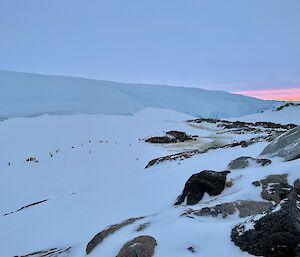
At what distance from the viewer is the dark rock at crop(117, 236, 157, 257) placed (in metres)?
4.46

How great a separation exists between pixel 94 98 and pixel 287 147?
3510cm

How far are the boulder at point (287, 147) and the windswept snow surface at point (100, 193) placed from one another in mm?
486

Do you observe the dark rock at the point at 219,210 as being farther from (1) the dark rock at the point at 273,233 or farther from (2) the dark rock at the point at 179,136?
(2) the dark rock at the point at 179,136

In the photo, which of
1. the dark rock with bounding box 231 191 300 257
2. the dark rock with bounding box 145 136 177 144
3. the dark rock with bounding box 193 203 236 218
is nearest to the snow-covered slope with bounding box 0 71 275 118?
the dark rock with bounding box 145 136 177 144

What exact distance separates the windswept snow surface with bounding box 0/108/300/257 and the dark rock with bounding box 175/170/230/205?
0.60 feet

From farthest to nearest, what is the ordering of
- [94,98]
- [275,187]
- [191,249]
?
[94,98] → [275,187] → [191,249]

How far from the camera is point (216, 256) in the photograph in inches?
162

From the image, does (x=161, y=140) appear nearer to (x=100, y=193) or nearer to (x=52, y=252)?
(x=100, y=193)

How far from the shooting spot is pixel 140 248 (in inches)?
177

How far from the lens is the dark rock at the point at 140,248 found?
4.46 m

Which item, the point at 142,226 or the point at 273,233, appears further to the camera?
the point at 142,226

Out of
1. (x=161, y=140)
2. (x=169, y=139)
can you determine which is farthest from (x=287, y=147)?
(x=169, y=139)

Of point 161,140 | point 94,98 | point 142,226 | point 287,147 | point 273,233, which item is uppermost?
point 94,98

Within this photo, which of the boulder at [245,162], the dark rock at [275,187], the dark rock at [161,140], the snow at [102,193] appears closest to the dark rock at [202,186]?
the snow at [102,193]
